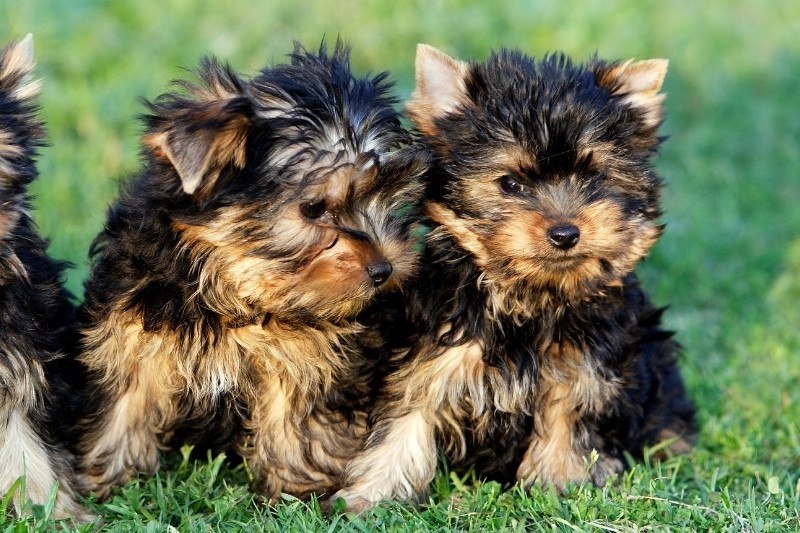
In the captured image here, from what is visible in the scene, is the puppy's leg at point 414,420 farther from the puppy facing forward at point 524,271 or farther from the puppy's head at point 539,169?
the puppy's head at point 539,169

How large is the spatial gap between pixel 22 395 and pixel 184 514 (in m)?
A: 0.98

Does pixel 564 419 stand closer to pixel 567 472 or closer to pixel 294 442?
pixel 567 472

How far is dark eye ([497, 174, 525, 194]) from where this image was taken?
4.95 metres

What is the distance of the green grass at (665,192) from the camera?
5062 millimetres

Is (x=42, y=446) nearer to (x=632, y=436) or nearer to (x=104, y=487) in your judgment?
Answer: (x=104, y=487)

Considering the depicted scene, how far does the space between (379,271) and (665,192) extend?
250 inches

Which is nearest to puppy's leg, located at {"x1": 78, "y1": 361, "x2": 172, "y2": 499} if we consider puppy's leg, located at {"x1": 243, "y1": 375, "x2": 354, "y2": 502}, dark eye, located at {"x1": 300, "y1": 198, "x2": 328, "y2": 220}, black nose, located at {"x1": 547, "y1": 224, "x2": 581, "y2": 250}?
puppy's leg, located at {"x1": 243, "y1": 375, "x2": 354, "y2": 502}

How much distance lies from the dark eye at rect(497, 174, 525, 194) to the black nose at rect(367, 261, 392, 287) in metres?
0.71

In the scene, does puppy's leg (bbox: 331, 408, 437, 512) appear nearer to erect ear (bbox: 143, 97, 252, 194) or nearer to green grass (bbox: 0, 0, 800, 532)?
A: green grass (bbox: 0, 0, 800, 532)

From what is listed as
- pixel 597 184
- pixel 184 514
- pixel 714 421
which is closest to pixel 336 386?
pixel 184 514

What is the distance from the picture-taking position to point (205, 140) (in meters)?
4.46

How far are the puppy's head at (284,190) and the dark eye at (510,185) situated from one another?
418 millimetres

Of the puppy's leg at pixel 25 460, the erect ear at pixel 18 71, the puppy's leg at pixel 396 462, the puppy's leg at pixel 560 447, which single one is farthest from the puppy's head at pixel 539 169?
the puppy's leg at pixel 25 460

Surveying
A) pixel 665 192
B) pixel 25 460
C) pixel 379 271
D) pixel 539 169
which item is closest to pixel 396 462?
pixel 379 271
